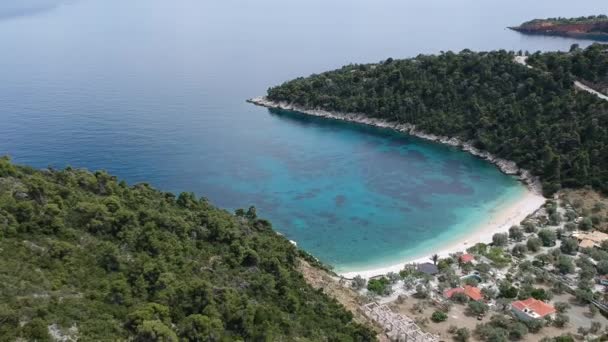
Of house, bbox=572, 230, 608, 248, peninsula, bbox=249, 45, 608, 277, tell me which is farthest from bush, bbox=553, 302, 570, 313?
peninsula, bbox=249, 45, 608, 277

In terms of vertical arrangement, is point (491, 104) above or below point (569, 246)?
above

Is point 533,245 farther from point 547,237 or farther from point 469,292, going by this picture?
point 469,292

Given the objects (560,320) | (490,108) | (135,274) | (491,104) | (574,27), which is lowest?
(560,320)

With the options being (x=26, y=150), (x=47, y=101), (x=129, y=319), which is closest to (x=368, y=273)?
A: (x=129, y=319)

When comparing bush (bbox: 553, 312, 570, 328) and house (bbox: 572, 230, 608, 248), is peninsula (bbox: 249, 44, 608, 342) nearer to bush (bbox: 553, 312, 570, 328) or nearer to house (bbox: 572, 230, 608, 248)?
bush (bbox: 553, 312, 570, 328)

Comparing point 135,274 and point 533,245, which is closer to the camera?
point 135,274

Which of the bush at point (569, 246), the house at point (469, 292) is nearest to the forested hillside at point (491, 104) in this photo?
the bush at point (569, 246)

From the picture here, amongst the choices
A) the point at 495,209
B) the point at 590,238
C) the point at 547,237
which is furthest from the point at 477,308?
the point at 495,209
